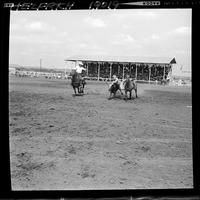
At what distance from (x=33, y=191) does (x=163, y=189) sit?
130 centimetres

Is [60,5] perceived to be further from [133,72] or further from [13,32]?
[133,72]

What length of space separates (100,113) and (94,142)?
30cm

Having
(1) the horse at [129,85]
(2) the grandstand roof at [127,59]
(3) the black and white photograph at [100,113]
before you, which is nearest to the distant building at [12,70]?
(3) the black and white photograph at [100,113]

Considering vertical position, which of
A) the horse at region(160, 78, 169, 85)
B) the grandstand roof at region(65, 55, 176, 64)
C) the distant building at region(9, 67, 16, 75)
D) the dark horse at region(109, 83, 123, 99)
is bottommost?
the dark horse at region(109, 83, 123, 99)

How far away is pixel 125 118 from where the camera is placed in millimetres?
3059

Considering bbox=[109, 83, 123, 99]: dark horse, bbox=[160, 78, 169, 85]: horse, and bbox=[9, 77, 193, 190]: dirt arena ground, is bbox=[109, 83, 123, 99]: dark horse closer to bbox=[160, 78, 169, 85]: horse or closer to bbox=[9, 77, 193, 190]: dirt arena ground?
bbox=[9, 77, 193, 190]: dirt arena ground

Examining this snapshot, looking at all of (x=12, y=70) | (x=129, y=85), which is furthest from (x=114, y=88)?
(x=12, y=70)

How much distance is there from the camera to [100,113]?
307 cm

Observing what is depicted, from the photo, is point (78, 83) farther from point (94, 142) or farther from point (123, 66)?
point (94, 142)

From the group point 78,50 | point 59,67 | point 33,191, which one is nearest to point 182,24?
point 78,50

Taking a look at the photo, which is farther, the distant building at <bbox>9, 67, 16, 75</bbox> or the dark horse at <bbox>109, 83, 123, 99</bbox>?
the dark horse at <bbox>109, 83, 123, 99</bbox>

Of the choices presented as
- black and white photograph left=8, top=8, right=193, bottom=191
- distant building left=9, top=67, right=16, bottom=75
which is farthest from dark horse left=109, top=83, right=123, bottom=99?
distant building left=9, top=67, right=16, bottom=75

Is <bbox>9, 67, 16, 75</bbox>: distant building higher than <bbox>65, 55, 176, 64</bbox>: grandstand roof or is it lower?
lower

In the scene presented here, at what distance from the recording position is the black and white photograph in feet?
9.84
